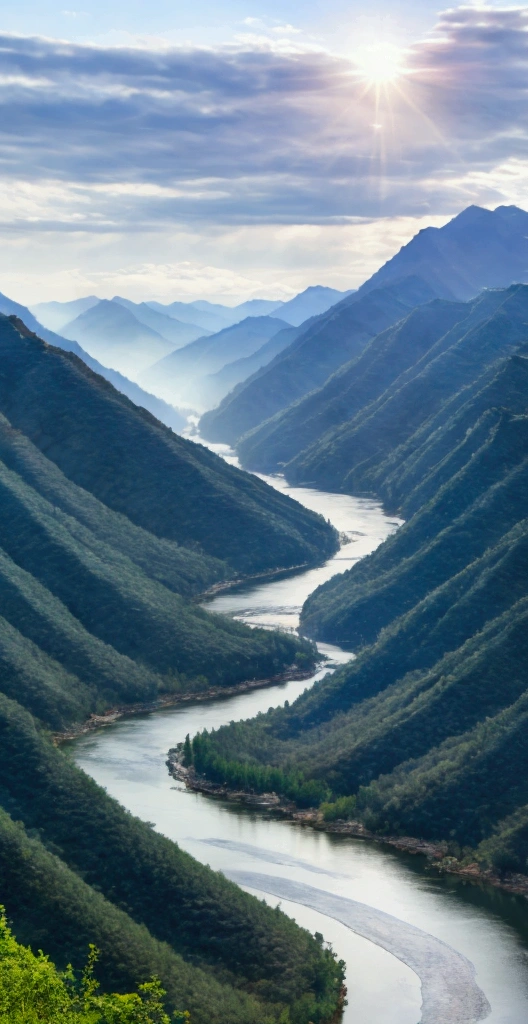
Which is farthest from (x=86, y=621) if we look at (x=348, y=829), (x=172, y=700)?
(x=348, y=829)

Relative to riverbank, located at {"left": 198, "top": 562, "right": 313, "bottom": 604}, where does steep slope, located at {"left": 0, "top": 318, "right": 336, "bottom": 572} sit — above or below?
above

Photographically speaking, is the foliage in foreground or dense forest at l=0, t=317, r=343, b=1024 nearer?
the foliage in foreground

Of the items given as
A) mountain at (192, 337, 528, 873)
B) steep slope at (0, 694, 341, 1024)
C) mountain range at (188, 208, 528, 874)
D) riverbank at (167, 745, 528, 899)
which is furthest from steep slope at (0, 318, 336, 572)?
steep slope at (0, 694, 341, 1024)

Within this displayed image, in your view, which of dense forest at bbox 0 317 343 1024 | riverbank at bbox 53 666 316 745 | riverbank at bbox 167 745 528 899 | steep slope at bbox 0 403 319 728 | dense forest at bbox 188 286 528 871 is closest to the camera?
dense forest at bbox 0 317 343 1024

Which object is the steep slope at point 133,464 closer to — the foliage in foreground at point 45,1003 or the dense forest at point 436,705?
the dense forest at point 436,705

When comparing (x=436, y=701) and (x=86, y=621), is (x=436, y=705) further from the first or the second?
(x=86, y=621)

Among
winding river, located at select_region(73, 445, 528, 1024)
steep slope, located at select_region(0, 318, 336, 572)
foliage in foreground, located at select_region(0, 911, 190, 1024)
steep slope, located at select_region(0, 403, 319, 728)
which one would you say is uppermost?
steep slope, located at select_region(0, 318, 336, 572)

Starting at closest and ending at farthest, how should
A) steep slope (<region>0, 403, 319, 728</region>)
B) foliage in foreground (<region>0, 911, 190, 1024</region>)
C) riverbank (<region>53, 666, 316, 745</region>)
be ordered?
foliage in foreground (<region>0, 911, 190, 1024</region>) < riverbank (<region>53, 666, 316, 745</region>) < steep slope (<region>0, 403, 319, 728</region>)

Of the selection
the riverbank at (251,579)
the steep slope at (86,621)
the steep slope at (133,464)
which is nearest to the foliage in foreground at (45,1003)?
the steep slope at (86,621)

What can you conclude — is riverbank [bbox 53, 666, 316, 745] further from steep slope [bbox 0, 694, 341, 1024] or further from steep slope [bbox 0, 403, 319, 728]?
steep slope [bbox 0, 694, 341, 1024]
